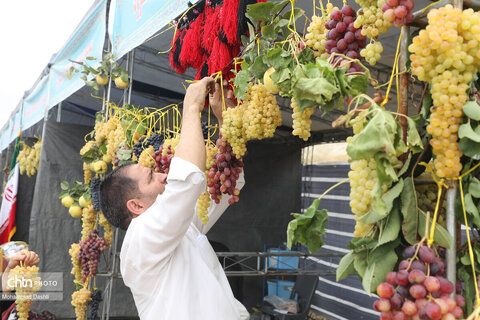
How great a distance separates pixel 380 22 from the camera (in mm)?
812

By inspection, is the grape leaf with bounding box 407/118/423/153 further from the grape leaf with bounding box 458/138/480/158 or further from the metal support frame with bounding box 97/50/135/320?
the metal support frame with bounding box 97/50/135/320

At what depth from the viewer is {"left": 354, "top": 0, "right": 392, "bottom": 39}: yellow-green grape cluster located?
2.67ft

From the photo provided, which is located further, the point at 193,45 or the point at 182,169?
the point at 193,45

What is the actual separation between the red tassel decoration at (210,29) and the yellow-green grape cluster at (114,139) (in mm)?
1223

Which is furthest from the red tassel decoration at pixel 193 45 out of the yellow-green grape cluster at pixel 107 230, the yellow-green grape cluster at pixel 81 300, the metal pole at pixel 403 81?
the yellow-green grape cluster at pixel 81 300

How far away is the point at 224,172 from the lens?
135 centimetres

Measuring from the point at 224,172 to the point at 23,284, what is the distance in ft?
7.31

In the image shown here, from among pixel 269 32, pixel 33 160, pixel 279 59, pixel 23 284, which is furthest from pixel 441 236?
pixel 33 160

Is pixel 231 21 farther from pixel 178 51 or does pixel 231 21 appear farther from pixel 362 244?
pixel 362 244

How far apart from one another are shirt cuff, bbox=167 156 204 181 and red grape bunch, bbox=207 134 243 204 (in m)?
0.20

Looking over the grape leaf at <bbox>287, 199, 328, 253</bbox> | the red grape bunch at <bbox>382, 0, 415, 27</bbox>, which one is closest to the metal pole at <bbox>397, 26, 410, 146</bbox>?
the red grape bunch at <bbox>382, 0, 415, 27</bbox>

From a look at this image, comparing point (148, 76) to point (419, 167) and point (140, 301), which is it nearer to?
point (140, 301)

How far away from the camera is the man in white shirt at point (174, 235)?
1.16 metres

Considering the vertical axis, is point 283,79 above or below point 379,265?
above
